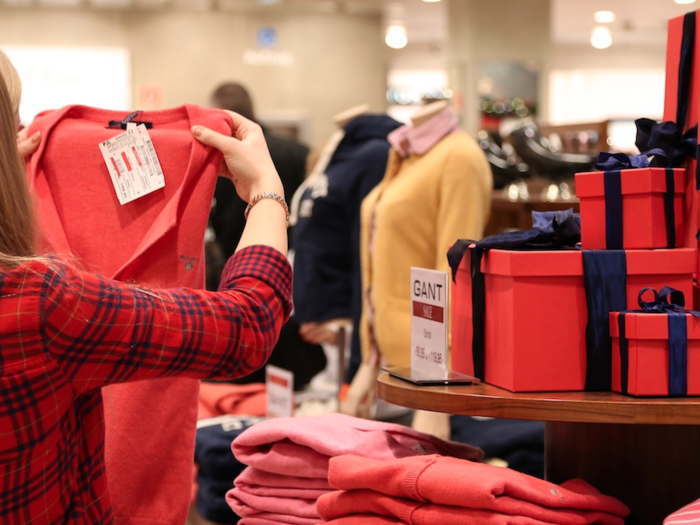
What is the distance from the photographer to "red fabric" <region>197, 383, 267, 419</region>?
2.70 meters

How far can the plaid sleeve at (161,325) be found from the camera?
3.46 ft

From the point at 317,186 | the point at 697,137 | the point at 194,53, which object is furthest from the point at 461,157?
the point at 194,53

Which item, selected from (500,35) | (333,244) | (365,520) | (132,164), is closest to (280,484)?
(365,520)

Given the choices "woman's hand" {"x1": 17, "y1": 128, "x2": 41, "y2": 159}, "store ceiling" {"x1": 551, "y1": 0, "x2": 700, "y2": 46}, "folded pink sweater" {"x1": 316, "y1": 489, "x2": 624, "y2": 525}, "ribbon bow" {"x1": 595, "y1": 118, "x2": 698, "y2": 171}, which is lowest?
"folded pink sweater" {"x1": 316, "y1": 489, "x2": 624, "y2": 525}

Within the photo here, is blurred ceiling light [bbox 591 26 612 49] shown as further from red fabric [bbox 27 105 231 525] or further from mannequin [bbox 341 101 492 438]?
red fabric [bbox 27 105 231 525]

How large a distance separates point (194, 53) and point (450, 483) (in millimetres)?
9607

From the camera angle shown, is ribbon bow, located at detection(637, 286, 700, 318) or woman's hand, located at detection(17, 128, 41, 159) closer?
ribbon bow, located at detection(637, 286, 700, 318)

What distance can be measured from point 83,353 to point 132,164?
24.2 inches

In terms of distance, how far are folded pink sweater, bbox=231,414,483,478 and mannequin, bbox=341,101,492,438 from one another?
2.43 ft

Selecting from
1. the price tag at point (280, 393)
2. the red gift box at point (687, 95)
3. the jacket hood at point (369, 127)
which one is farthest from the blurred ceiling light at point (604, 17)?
the red gift box at point (687, 95)

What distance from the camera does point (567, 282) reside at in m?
1.41

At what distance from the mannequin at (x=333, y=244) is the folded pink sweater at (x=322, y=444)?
123 centimetres

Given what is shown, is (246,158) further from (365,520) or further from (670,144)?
(670,144)

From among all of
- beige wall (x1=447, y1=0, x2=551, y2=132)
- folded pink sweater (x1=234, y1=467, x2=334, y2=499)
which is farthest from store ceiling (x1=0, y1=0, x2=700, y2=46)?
folded pink sweater (x1=234, y1=467, x2=334, y2=499)
